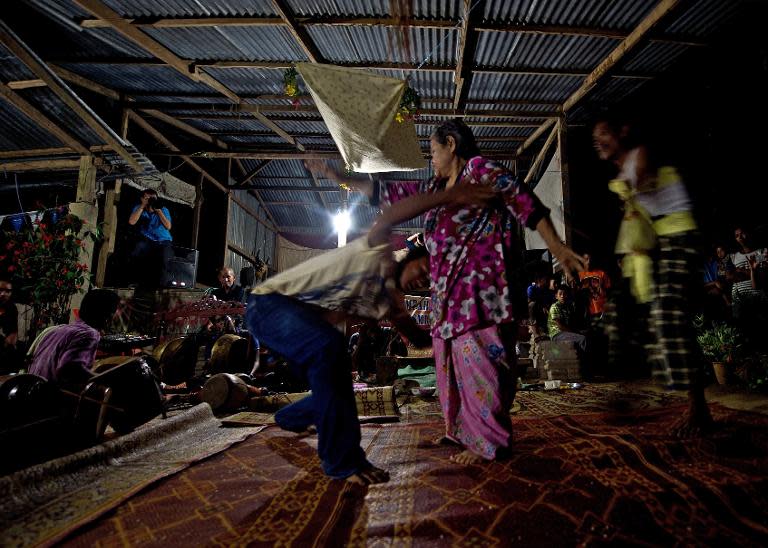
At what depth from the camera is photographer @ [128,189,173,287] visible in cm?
790

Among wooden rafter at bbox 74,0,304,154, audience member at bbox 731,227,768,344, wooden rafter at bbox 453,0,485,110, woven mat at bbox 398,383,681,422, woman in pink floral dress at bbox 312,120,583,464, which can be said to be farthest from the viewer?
audience member at bbox 731,227,768,344

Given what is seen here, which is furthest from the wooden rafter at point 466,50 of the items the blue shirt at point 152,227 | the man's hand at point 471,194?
the blue shirt at point 152,227

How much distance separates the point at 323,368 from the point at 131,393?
7.17ft

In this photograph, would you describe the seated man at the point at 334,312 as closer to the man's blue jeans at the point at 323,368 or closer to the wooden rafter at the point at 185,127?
the man's blue jeans at the point at 323,368

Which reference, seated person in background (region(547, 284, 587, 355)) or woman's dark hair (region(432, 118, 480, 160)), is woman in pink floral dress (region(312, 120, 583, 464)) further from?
seated person in background (region(547, 284, 587, 355))

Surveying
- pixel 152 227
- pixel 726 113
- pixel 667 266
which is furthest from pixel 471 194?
pixel 152 227

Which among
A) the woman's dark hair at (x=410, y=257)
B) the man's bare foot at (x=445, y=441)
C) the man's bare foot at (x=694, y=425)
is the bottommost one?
the man's bare foot at (x=445, y=441)

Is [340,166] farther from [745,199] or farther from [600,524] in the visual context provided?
[600,524]

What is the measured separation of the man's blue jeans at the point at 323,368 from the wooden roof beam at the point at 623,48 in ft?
18.7

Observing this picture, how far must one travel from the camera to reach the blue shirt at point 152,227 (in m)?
8.11

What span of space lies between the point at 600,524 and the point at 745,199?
26.6 ft

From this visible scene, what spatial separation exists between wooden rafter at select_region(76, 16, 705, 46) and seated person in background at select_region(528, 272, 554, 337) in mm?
4761

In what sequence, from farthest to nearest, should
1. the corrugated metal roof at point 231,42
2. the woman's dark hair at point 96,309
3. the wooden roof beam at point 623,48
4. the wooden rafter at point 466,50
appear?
1. the corrugated metal roof at point 231,42
2. the wooden rafter at point 466,50
3. the wooden roof beam at point 623,48
4. the woman's dark hair at point 96,309

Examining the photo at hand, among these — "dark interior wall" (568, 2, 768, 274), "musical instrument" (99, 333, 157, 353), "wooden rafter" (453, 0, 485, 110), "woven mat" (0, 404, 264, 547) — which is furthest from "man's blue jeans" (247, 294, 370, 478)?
"dark interior wall" (568, 2, 768, 274)
